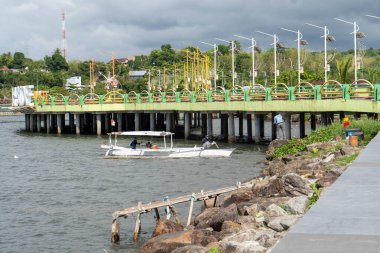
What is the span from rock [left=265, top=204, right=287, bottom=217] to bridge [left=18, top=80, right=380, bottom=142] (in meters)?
26.5

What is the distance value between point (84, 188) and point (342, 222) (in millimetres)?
23660

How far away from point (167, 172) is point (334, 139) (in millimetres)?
10292

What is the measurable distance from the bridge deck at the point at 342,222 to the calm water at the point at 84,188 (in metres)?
7.71

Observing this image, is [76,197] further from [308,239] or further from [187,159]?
[308,239]

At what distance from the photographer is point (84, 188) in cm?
3494

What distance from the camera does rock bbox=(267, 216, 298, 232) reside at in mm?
14802

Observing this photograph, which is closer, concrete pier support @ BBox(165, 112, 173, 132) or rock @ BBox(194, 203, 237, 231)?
rock @ BBox(194, 203, 237, 231)

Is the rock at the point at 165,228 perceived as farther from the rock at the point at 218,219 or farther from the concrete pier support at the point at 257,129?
the concrete pier support at the point at 257,129

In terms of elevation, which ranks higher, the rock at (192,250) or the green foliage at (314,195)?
the green foliage at (314,195)

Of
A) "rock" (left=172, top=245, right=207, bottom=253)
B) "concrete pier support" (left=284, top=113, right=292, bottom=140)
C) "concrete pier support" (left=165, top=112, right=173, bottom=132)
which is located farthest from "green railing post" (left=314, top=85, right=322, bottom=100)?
"rock" (left=172, top=245, right=207, bottom=253)

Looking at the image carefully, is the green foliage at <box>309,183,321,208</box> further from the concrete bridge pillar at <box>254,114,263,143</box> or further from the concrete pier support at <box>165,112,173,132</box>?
the concrete pier support at <box>165,112,173,132</box>

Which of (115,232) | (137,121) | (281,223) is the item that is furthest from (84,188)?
(137,121)

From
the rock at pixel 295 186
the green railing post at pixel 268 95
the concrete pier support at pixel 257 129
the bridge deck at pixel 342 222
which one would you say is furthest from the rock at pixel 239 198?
the concrete pier support at pixel 257 129

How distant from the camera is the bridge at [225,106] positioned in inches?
1849
